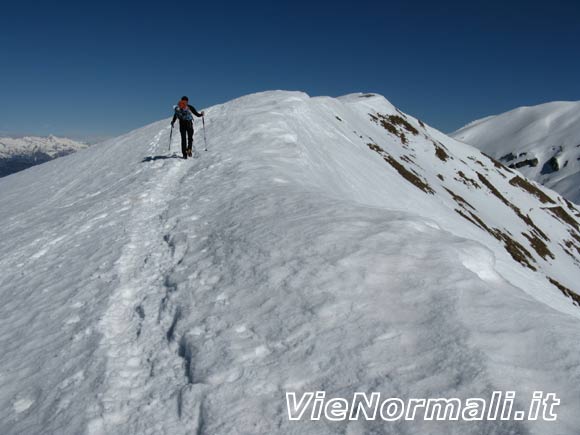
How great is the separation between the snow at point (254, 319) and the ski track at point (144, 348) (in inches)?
1.1

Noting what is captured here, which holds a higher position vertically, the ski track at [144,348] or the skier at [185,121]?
the skier at [185,121]

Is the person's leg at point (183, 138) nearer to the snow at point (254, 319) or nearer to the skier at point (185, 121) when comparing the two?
the skier at point (185, 121)

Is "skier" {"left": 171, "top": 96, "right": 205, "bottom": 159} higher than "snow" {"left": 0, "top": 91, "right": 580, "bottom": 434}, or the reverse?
"skier" {"left": 171, "top": 96, "right": 205, "bottom": 159}

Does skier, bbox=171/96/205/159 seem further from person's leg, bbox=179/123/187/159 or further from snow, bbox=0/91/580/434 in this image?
snow, bbox=0/91/580/434

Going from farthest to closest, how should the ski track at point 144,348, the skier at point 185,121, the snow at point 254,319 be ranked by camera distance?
the skier at point 185,121 → the ski track at point 144,348 → the snow at point 254,319

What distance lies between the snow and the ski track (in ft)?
0.09

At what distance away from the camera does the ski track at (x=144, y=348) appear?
5.19 meters

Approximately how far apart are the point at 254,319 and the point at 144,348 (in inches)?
74.9

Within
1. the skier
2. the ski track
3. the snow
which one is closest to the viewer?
the snow

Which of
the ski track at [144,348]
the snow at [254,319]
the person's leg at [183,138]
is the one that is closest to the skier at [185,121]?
the person's leg at [183,138]

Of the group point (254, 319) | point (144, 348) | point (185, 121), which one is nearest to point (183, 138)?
point (185, 121)

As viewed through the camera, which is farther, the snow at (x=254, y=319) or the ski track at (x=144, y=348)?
the ski track at (x=144, y=348)

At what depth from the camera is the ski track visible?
17.0ft

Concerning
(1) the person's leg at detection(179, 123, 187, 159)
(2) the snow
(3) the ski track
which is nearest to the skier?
(1) the person's leg at detection(179, 123, 187, 159)
